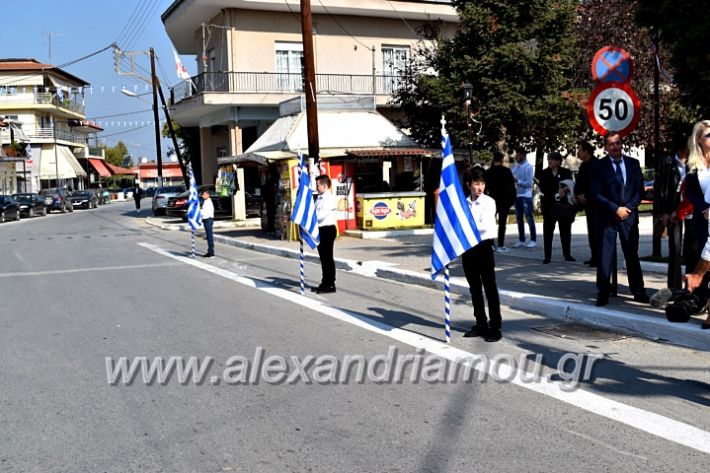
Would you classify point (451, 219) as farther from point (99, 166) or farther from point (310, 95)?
point (99, 166)

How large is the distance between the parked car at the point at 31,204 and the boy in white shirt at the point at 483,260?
42400 millimetres

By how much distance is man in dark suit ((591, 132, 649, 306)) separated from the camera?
8336 millimetres

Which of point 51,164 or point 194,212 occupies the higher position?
point 51,164

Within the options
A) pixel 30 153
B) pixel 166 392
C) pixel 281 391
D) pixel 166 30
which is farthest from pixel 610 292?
pixel 30 153

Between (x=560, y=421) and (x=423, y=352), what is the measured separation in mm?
2142

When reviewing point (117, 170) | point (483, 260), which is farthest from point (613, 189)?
point (117, 170)

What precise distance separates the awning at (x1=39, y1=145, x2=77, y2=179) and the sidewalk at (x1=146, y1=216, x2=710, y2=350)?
5958 cm

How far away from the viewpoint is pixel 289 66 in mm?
31359

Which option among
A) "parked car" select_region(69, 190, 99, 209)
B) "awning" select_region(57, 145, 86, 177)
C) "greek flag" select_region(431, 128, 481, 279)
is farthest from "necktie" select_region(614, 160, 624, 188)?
"awning" select_region(57, 145, 86, 177)

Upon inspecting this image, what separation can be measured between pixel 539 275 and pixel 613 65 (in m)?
3.25

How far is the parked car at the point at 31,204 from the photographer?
44.8 meters

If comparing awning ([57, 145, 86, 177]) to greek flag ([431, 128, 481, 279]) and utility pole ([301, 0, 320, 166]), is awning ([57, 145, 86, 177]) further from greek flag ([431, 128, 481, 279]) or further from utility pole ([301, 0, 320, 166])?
greek flag ([431, 128, 481, 279])

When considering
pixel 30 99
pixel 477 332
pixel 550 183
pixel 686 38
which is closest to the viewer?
pixel 477 332

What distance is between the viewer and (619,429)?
191 inches
